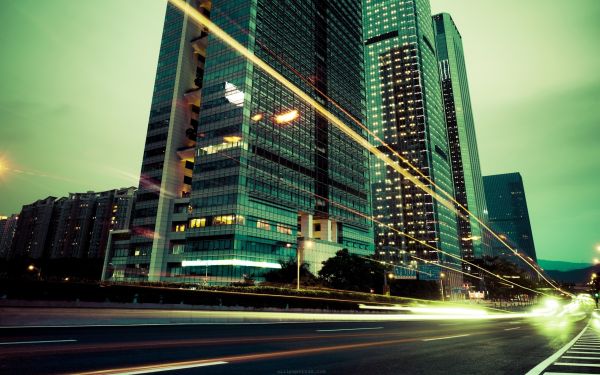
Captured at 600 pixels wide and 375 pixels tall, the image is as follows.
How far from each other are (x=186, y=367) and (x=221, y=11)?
8645cm

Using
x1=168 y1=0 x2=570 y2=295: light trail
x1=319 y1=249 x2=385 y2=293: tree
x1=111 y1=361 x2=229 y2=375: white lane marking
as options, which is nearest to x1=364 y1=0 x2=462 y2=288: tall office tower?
x1=168 y1=0 x2=570 y2=295: light trail

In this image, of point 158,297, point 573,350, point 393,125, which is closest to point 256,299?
point 158,297

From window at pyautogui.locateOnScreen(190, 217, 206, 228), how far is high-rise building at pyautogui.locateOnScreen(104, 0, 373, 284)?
239mm

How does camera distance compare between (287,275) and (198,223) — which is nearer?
(287,275)

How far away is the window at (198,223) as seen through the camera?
68.1m

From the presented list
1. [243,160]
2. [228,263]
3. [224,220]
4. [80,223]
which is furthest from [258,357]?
[80,223]

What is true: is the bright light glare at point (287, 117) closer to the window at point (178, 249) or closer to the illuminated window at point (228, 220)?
the illuminated window at point (228, 220)

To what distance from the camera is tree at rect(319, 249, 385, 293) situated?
2270 inches

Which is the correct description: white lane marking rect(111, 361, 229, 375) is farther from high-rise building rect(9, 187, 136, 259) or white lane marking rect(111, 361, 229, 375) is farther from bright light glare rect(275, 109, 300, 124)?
high-rise building rect(9, 187, 136, 259)

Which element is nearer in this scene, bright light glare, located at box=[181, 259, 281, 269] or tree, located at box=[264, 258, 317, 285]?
tree, located at box=[264, 258, 317, 285]

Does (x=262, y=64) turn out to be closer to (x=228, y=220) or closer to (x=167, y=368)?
(x=228, y=220)

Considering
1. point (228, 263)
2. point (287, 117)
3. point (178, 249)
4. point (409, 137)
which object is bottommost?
point (228, 263)

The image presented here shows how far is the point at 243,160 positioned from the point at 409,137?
446 feet

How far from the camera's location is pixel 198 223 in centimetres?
6888
